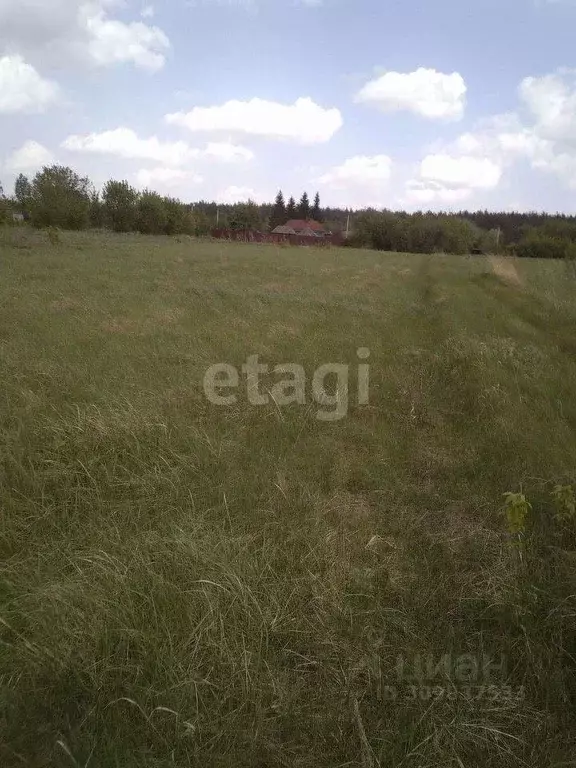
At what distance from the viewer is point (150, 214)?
4834 cm

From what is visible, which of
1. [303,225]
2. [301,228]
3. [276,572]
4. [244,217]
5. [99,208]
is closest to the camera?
[276,572]

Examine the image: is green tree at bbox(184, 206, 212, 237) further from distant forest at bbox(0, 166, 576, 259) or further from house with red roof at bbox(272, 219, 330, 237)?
house with red roof at bbox(272, 219, 330, 237)

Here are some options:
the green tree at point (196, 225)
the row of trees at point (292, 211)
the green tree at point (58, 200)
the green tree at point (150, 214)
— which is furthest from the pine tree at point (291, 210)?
the green tree at point (58, 200)

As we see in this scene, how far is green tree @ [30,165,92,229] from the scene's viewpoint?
34.4m

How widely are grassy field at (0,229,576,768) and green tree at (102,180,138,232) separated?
46.1 metres

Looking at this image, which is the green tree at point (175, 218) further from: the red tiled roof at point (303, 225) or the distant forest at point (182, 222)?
the red tiled roof at point (303, 225)

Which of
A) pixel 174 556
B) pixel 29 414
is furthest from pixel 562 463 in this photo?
pixel 29 414

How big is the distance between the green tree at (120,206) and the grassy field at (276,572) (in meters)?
46.1

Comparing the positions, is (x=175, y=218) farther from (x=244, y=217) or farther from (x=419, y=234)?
(x=419, y=234)

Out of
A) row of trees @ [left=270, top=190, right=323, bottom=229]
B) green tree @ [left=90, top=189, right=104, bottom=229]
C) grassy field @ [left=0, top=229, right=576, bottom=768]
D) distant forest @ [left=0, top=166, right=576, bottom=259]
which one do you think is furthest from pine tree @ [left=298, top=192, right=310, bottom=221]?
→ grassy field @ [left=0, top=229, right=576, bottom=768]

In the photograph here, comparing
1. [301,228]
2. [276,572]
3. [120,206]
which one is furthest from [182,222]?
[276,572]

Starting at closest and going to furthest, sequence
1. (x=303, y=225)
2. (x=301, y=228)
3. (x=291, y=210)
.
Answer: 1. (x=301, y=228)
2. (x=303, y=225)
3. (x=291, y=210)

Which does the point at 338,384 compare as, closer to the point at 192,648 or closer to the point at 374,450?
the point at 374,450

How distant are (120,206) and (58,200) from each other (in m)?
13.2
